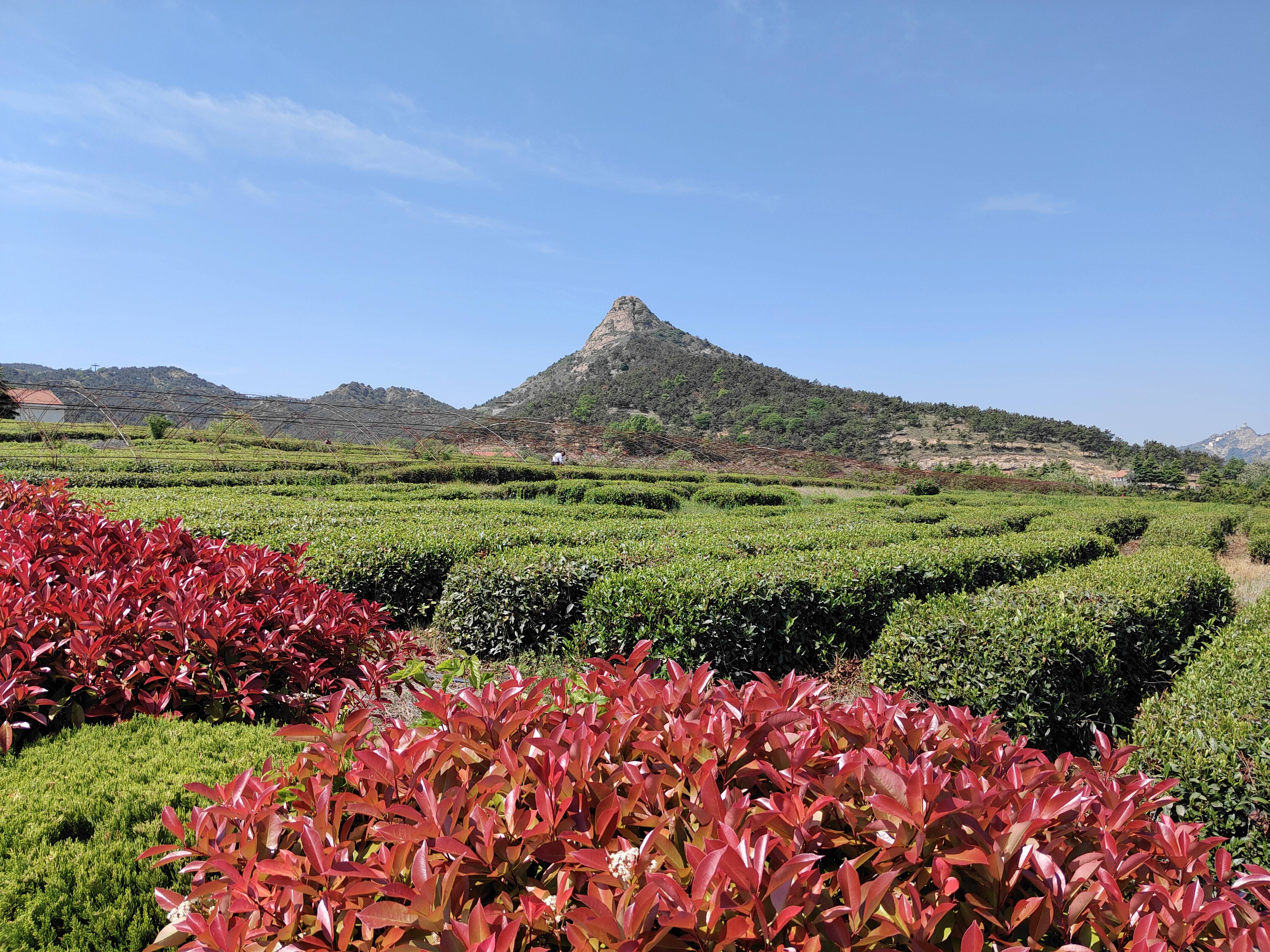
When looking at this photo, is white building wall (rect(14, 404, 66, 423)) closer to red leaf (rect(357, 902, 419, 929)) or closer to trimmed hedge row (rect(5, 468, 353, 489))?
trimmed hedge row (rect(5, 468, 353, 489))

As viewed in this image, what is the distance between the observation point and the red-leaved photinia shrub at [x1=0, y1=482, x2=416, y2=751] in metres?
2.90

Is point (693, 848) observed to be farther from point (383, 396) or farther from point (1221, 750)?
point (383, 396)

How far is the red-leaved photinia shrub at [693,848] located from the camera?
4.07 feet

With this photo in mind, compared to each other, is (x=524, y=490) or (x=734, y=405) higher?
(x=734, y=405)

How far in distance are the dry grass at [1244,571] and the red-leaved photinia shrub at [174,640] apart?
7.83 m

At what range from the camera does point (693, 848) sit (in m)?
1.27

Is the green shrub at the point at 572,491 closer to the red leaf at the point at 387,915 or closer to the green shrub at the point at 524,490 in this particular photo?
the green shrub at the point at 524,490

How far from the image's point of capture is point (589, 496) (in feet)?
53.7

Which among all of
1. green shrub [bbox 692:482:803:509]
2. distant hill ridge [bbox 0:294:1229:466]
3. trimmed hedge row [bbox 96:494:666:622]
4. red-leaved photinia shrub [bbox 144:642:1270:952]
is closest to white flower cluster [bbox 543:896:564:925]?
red-leaved photinia shrub [bbox 144:642:1270:952]

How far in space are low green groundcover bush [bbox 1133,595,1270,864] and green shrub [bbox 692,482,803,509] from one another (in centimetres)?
1342

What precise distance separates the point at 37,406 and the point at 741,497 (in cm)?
2542

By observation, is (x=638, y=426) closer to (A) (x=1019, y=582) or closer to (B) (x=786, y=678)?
(A) (x=1019, y=582)

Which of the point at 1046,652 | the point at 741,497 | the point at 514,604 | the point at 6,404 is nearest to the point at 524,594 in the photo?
the point at 514,604

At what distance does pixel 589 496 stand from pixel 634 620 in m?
11.1
